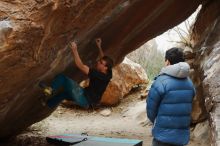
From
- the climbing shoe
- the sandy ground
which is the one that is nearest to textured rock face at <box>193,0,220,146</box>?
the sandy ground

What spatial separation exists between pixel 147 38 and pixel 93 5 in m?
3.75

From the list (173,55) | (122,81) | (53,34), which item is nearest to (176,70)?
(173,55)

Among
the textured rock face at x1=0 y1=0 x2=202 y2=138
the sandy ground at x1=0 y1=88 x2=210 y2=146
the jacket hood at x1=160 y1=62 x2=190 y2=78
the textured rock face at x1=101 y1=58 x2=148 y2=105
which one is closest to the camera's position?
the textured rock face at x1=0 y1=0 x2=202 y2=138

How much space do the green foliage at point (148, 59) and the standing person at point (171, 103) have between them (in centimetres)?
1680

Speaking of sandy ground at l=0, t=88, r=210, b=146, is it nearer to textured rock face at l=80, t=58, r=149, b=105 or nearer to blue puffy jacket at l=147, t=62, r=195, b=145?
textured rock face at l=80, t=58, r=149, b=105

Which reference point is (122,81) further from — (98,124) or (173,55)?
(173,55)

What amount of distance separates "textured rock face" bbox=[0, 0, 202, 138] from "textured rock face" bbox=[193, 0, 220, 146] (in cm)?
49

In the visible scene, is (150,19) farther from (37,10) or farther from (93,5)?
(37,10)

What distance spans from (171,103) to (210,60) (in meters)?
2.53

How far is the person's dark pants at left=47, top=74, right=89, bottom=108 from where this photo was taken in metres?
6.72

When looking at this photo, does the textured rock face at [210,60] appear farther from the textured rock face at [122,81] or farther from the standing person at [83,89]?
the textured rock face at [122,81]

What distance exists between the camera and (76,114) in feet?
46.8

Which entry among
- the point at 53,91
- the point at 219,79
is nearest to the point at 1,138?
the point at 53,91

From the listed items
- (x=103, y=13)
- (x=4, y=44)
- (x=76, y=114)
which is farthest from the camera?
(x=76, y=114)
